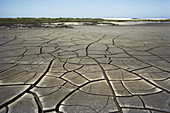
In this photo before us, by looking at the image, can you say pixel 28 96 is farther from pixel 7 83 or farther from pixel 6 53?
pixel 6 53

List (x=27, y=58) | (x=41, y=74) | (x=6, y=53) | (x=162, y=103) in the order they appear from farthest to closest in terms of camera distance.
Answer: (x=6, y=53) < (x=27, y=58) < (x=41, y=74) < (x=162, y=103)

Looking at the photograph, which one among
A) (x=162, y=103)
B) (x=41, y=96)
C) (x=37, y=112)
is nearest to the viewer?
(x=37, y=112)

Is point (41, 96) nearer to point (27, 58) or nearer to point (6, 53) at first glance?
point (27, 58)

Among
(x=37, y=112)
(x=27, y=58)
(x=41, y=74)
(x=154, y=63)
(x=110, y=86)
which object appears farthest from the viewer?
(x=27, y=58)

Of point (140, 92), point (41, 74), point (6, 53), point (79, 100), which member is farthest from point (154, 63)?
point (6, 53)

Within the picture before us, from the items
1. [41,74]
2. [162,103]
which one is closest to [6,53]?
[41,74]

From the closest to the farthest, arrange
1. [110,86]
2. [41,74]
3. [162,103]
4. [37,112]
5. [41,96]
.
Result: [37,112], [162,103], [41,96], [110,86], [41,74]

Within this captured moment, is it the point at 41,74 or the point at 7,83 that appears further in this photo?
the point at 41,74

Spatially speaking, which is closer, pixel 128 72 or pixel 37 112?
pixel 37 112

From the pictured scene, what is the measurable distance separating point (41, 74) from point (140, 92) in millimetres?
1228

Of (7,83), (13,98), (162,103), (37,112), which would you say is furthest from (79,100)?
(7,83)

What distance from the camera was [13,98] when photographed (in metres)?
1.41

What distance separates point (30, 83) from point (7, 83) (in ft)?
0.89

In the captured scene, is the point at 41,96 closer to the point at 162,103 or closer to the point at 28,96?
the point at 28,96
